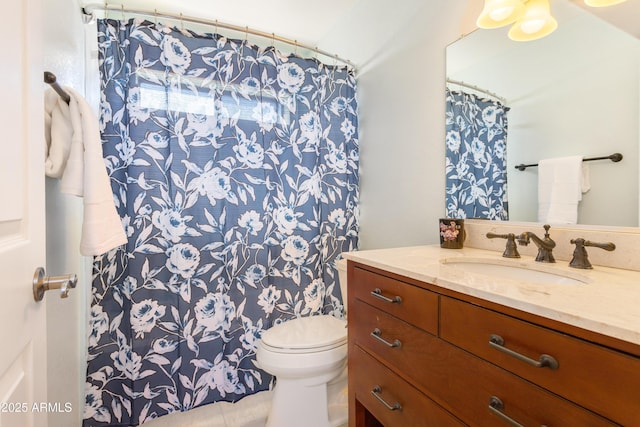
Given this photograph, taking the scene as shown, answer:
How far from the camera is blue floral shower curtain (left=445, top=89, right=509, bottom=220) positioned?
1250mm

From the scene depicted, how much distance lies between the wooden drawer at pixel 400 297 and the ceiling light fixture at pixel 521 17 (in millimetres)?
1089

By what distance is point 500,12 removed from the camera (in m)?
1.11

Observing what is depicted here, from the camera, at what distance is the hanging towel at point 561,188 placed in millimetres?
988

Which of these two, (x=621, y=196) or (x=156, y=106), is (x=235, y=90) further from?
(x=621, y=196)

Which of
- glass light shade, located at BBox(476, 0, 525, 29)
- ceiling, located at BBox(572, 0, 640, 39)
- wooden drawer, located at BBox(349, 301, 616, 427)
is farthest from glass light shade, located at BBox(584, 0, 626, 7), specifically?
wooden drawer, located at BBox(349, 301, 616, 427)

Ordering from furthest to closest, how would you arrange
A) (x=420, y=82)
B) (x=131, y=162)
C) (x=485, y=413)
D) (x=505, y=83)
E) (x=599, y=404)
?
(x=420, y=82) → (x=131, y=162) → (x=505, y=83) → (x=485, y=413) → (x=599, y=404)

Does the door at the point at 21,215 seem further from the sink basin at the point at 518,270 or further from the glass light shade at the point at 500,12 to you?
the glass light shade at the point at 500,12

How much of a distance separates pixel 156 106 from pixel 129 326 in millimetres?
1133

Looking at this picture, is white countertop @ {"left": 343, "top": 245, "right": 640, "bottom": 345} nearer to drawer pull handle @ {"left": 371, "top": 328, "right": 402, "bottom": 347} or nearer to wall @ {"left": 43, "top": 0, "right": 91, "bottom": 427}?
drawer pull handle @ {"left": 371, "top": 328, "right": 402, "bottom": 347}

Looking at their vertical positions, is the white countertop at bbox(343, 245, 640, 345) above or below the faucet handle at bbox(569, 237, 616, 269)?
below

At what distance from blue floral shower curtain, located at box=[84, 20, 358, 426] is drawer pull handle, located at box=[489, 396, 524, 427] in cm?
129

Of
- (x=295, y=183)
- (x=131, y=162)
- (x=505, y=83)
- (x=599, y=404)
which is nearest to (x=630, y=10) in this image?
(x=505, y=83)

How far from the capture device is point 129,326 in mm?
1453

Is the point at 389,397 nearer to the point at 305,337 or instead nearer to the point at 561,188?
the point at 305,337
